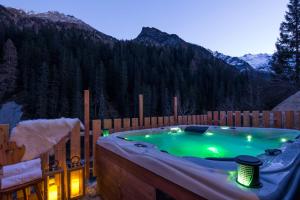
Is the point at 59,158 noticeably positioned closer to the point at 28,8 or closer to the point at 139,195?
the point at 139,195

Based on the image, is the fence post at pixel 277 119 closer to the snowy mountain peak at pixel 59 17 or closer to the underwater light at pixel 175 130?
the underwater light at pixel 175 130

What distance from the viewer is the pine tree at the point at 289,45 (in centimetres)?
1662

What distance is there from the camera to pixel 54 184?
101 inches

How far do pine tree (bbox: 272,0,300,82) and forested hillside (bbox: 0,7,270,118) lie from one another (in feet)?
7.50

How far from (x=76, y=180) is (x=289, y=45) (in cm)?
1950

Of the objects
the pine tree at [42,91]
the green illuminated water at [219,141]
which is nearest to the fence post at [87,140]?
the green illuminated water at [219,141]

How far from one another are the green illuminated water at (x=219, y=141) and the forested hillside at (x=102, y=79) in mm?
14570

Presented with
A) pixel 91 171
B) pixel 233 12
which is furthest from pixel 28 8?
pixel 91 171

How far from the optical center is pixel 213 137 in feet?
12.9

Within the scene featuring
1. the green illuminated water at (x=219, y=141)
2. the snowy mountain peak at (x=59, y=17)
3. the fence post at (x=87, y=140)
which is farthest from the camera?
the snowy mountain peak at (x=59, y=17)

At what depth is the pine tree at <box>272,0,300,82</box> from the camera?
655 inches

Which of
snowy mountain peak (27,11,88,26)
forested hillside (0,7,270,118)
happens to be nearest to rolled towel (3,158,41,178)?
forested hillside (0,7,270,118)

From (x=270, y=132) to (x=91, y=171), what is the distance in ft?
10.3

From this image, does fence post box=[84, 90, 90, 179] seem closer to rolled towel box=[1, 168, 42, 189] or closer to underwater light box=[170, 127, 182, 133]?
rolled towel box=[1, 168, 42, 189]
